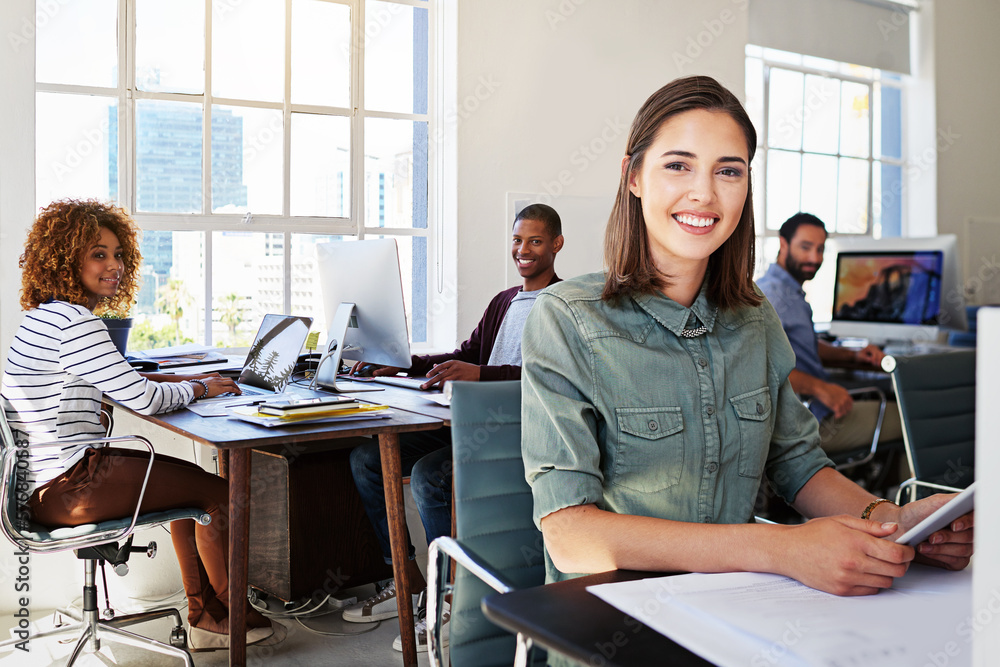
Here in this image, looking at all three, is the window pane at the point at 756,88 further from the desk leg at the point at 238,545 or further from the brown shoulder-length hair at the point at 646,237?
the brown shoulder-length hair at the point at 646,237

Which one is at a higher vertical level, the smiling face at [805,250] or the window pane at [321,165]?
the window pane at [321,165]

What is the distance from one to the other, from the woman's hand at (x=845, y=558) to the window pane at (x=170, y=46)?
372cm

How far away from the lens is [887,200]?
6523mm

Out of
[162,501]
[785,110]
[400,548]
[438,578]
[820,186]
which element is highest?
[785,110]

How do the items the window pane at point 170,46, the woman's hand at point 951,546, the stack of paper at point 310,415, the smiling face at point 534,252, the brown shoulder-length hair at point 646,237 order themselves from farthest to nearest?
the window pane at point 170,46, the smiling face at point 534,252, the stack of paper at point 310,415, the brown shoulder-length hair at point 646,237, the woman's hand at point 951,546

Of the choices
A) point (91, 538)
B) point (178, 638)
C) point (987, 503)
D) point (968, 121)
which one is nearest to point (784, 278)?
point (178, 638)

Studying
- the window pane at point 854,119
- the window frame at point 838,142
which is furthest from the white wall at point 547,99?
the window pane at point 854,119

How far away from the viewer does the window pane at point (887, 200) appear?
21.3ft

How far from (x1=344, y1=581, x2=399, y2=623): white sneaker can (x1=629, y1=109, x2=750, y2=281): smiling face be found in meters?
2.09

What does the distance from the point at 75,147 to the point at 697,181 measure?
10.8 ft

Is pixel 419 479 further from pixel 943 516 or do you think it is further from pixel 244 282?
pixel 943 516

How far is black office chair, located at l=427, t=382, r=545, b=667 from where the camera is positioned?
139 centimetres

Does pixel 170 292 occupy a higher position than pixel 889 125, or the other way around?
pixel 889 125

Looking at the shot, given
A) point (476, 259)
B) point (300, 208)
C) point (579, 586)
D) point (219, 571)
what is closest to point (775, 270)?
point (476, 259)
